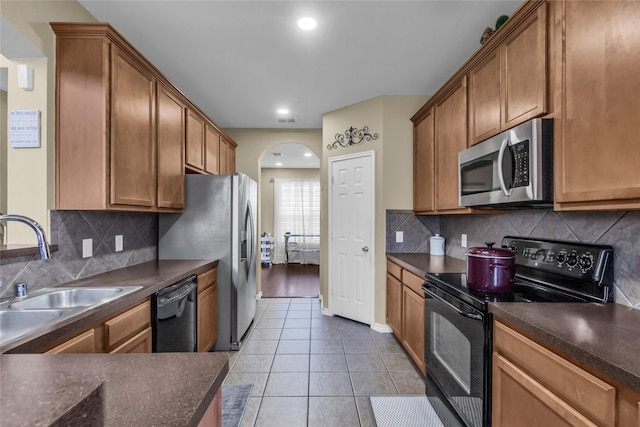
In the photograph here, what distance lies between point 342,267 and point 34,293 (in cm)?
279

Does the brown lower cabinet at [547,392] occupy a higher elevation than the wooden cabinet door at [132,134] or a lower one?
lower

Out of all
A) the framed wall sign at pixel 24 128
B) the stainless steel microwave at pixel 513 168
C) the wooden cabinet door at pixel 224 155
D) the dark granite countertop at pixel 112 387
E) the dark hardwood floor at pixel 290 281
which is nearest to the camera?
the dark granite countertop at pixel 112 387

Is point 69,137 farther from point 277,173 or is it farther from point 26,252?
point 277,173

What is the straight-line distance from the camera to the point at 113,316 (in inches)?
57.8

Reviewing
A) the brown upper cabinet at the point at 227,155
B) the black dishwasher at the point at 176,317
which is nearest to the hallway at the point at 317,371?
the black dishwasher at the point at 176,317

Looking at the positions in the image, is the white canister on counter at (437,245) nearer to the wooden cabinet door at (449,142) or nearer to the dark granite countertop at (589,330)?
the wooden cabinet door at (449,142)

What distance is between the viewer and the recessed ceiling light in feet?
6.79

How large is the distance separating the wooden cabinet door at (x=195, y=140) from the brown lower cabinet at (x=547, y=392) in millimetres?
2831

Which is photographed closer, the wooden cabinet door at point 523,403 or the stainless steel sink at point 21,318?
the wooden cabinet door at point 523,403

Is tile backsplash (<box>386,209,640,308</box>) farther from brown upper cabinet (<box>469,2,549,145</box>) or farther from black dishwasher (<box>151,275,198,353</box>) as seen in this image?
black dishwasher (<box>151,275,198,353</box>)

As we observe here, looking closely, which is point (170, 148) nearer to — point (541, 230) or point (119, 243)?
point (119, 243)

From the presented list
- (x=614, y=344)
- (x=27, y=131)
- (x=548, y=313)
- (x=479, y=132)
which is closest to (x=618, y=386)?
(x=614, y=344)

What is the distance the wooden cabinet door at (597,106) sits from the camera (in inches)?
40.3

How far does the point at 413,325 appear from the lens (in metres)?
2.46
